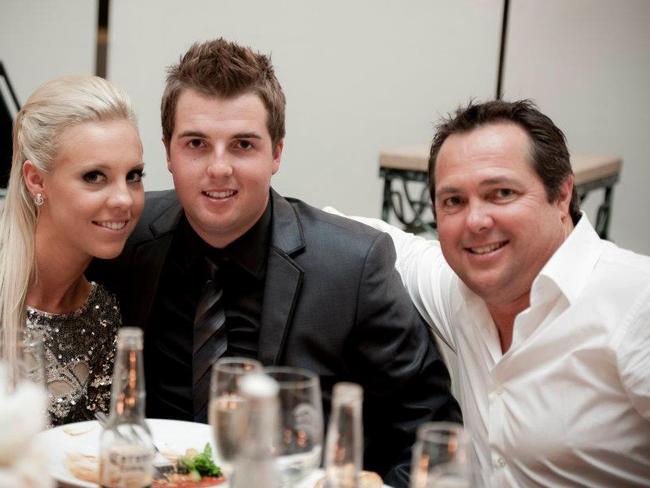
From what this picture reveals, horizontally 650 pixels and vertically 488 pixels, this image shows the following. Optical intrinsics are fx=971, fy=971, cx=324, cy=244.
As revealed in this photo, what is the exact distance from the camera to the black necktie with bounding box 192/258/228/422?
90.7 inches

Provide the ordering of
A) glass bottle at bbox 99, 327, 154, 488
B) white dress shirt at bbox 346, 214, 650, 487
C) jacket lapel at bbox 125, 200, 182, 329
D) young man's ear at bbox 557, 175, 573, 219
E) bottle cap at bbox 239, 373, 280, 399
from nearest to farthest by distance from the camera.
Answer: bottle cap at bbox 239, 373, 280, 399, glass bottle at bbox 99, 327, 154, 488, white dress shirt at bbox 346, 214, 650, 487, young man's ear at bbox 557, 175, 573, 219, jacket lapel at bbox 125, 200, 182, 329

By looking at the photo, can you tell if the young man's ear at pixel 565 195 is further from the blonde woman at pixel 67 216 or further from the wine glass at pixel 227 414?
the wine glass at pixel 227 414

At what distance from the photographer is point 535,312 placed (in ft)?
6.68

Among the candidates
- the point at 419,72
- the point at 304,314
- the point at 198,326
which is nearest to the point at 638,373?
the point at 304,314

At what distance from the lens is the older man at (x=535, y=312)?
194 centimetres

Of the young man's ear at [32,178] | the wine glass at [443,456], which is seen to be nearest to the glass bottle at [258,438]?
the wine glass at [443,456]

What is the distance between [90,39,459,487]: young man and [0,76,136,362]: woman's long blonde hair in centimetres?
21

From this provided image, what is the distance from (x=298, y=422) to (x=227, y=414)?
94 mm

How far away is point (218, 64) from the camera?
241 centimetres

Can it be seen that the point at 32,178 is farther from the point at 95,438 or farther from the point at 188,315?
the point at 95,438

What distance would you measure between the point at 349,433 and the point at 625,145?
20.8 feet

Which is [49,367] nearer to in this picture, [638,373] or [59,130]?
[59,130]

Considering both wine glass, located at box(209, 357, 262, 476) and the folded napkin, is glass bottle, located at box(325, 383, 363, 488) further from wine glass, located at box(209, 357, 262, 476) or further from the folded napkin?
the folded napkin

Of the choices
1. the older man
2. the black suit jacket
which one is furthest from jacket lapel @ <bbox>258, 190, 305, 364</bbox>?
the older man
